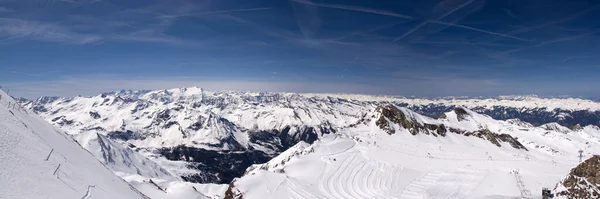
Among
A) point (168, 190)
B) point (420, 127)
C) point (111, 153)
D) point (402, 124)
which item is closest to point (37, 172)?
point (168, 190)

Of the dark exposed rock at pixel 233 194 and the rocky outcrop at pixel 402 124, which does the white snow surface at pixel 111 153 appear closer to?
the rocky outcrop at pixel 402 124

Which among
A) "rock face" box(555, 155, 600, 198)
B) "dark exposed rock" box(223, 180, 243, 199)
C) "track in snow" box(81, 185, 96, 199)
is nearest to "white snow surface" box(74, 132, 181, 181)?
"dark exposed rock" box(223, 180, 243, 199)

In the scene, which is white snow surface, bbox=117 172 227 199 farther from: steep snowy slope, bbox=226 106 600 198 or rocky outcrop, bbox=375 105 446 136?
rocky outcrop, bbox=375 105 446 136

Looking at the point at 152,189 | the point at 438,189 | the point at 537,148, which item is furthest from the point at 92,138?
the point at 537,148

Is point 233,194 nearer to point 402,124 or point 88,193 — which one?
point 88,193

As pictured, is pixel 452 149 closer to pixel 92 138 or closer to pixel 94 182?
pixel 94 182

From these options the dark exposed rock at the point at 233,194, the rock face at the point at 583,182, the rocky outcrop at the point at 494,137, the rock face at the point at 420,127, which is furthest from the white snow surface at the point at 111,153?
the rock face at the point at 583,182

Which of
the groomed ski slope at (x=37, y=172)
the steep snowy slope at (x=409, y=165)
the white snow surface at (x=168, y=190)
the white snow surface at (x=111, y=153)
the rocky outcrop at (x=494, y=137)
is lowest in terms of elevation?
the white snow surface at (x=111, y=153)
